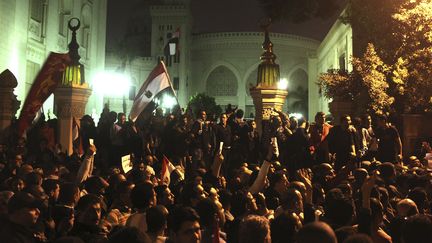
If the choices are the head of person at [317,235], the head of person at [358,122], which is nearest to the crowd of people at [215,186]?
the head of person at [317,235]

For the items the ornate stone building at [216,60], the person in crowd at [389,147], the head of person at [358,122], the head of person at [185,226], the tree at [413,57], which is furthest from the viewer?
the ornate stone building at [216,60]

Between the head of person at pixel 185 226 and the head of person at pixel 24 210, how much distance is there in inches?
47.9

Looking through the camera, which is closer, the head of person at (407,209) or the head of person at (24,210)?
the head of person at (24,210)

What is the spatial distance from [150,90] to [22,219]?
8313 mm

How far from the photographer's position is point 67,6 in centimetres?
3262

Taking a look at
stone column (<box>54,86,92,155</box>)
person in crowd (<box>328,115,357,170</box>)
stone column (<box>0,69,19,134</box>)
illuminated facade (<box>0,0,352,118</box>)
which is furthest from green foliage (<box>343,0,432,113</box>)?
illuminated facade (<box>0,0,352,118</box>)

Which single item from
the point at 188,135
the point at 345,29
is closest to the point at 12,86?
the point at 188,135

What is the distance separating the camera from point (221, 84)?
73500mm

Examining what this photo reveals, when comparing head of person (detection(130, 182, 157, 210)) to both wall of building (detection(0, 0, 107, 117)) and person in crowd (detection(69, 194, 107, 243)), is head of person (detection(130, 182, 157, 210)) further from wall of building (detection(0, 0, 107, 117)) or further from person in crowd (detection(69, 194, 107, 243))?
wall of building (detection(0, 0, 107, 117))

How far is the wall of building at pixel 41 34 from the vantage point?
25.5 metres

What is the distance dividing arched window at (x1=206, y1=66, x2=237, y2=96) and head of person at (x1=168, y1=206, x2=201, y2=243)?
69.2 meters

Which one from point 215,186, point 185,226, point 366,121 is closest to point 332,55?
point 366,121

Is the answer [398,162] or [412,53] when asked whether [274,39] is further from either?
[398,162]

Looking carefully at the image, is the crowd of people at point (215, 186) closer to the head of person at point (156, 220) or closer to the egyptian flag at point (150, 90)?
the head of person at point (156, 220)
